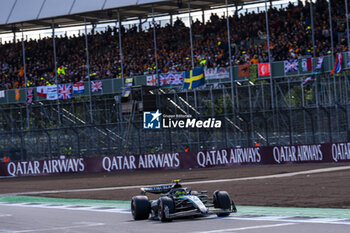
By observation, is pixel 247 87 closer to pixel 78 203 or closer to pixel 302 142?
pixel 302 142

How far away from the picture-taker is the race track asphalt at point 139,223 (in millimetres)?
12820

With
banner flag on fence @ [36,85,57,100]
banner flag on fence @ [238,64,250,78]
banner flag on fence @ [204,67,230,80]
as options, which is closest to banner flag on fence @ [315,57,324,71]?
banner flag on fence @ [238,64,250,78]

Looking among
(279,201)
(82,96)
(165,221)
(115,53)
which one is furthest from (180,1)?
(165,221)

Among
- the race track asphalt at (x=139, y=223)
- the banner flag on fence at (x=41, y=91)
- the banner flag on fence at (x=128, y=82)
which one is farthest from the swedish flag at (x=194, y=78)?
the race track asphalt at (x=139, y=223)

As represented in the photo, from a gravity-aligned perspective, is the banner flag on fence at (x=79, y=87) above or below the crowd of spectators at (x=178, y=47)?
below

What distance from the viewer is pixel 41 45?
200 ft

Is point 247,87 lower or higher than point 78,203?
higher

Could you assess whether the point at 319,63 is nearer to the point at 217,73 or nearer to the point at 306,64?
the point at 306,64

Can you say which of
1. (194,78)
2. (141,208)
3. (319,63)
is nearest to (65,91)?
(194,78)

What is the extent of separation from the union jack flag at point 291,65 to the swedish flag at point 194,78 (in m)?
5.76

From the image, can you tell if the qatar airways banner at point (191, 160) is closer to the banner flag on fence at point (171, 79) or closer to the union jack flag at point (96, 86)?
the banner flag on fence at point (171, 79)

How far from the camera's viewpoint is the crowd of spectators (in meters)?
46.7

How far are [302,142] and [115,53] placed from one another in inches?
791

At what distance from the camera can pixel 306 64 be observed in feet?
146
